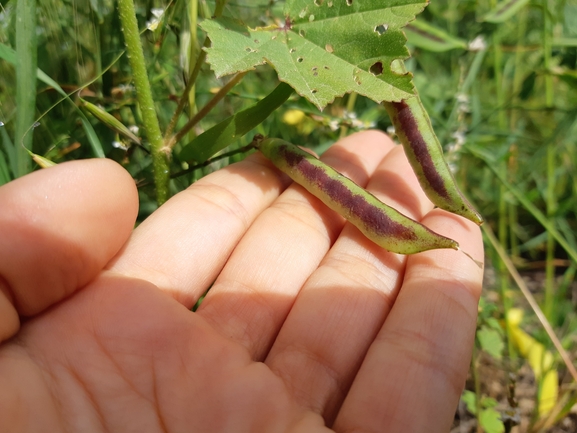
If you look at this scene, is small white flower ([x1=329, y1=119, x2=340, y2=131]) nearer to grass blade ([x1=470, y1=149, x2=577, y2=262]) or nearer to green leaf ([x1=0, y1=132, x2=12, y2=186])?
grass blade ([x1=470, y1=149, x2=577, y2=262])

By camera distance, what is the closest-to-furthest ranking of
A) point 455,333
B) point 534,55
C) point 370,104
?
point 455,333 < point 370,104 < point 534,55

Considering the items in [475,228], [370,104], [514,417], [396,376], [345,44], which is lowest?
[514,417]

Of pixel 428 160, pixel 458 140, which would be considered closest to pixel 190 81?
pixel 428 160

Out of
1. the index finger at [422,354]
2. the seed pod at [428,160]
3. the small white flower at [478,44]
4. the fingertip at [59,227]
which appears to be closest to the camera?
the fingertip at [59,227]

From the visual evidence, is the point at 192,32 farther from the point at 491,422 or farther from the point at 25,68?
the point at 491,422

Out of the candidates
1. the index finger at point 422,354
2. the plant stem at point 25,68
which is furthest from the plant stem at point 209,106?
the index finger at point 422,354

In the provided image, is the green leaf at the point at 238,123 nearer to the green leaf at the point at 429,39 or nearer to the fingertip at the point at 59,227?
the fingertip at the point at 59,227

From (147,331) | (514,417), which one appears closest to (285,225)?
(147,331)

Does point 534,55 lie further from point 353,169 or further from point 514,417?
point 514,417

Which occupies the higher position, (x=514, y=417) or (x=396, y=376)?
(x=396, y=376)
